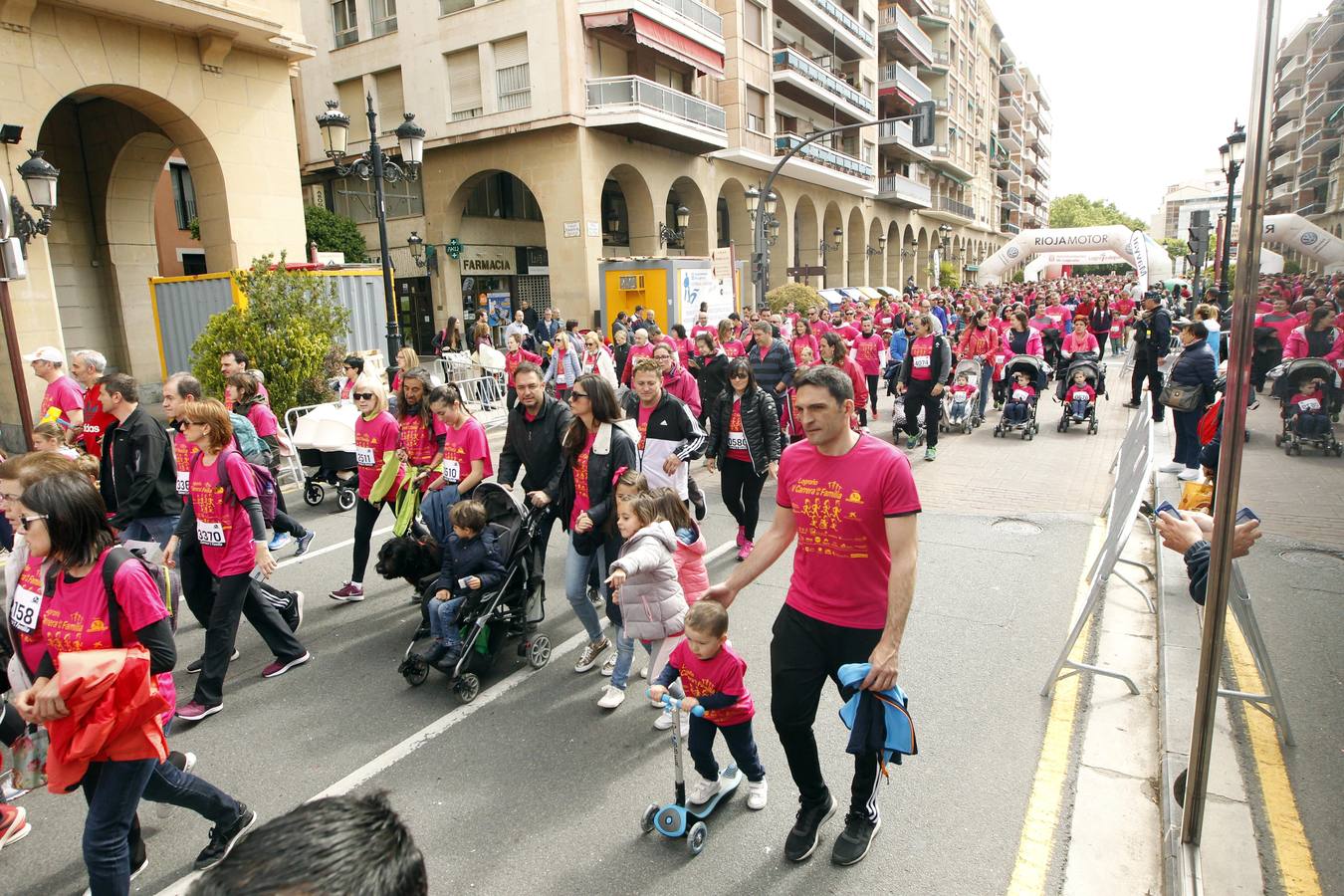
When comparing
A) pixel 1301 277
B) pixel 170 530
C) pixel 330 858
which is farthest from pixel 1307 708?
pixel 170 530

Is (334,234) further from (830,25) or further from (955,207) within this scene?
(955,207)

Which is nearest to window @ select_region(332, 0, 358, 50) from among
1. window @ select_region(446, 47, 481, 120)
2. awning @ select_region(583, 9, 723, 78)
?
window @ select_region(446, 47, 481, 120)

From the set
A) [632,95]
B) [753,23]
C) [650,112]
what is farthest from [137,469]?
[753,23]

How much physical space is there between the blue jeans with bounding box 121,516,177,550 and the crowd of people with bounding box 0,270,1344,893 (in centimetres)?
2

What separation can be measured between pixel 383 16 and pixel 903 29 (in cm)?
3067

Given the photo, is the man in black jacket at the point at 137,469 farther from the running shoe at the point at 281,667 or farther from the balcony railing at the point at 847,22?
the balcony railing at the point at 847,22

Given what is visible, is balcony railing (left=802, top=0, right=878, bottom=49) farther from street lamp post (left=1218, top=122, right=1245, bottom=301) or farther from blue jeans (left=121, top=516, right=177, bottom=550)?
street lamp post (left=1218, top=122, right=1245, bottom=301)

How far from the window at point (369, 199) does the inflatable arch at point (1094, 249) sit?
78.2ft

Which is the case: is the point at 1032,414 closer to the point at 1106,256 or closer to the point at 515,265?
the point at 515,265

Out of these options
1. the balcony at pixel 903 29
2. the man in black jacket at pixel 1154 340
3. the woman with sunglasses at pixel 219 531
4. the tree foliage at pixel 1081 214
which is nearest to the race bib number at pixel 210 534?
the woman with sunglasses at pixel 219 531

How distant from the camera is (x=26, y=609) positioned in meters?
3.12

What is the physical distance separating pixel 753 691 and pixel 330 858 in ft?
12.1

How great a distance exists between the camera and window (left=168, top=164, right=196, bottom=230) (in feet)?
76.2

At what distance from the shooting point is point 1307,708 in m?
2.27
